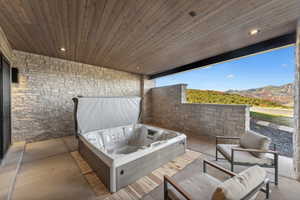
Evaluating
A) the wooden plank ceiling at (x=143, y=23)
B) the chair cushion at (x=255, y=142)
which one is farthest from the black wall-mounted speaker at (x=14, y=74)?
the chair cushion at (x=255, y=142)

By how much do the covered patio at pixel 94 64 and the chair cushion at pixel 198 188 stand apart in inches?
22.2

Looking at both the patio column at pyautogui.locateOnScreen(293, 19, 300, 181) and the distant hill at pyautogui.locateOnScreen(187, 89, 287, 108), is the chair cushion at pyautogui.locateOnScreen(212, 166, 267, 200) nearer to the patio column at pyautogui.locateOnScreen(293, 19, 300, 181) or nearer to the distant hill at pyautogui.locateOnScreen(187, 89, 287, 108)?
the patio column at pyautogui.locateOnScreen(293, 19, 300, 181)

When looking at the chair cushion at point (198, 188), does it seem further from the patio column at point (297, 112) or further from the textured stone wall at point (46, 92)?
the textured stone wall at point (46, 92)

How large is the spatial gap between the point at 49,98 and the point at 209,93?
597 centimetres

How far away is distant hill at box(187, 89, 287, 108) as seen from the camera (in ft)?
11.3

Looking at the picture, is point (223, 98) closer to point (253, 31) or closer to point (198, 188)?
point (253, 31)

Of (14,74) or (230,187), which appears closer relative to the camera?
(230,187)

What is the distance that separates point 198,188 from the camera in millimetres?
1354

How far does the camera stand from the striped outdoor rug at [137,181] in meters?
1.71

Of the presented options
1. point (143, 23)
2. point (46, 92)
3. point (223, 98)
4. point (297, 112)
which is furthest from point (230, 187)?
point (46, 92)

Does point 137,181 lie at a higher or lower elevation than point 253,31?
lower

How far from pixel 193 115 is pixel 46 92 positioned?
542 cm

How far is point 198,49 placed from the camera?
10.7ft

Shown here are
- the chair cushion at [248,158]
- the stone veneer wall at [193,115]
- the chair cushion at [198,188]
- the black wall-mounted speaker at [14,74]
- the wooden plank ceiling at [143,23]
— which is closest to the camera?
the chair cushion at [198,188]
